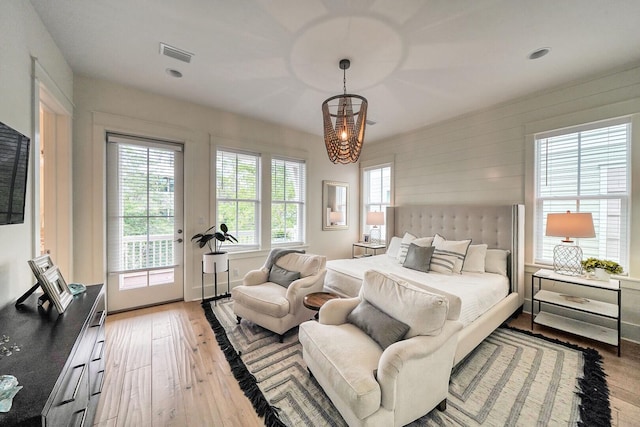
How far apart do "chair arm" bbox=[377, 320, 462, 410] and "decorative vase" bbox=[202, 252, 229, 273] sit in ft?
8.86

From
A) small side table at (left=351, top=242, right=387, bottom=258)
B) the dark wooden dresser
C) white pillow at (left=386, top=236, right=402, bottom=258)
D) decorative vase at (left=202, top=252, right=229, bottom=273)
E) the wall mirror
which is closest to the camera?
the dark wooden dresser

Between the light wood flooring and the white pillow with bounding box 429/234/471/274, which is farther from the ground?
the white pillow with bounding box 429/234/471/274

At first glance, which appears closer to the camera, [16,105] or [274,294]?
[16,105]

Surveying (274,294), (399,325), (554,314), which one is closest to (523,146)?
(554,314)

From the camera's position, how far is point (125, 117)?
3115 mm

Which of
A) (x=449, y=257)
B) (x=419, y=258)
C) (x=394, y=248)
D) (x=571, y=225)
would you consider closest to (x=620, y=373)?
(x=571, y=225)

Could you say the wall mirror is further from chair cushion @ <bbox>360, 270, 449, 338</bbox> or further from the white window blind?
chair cushion @ <bbox>360, 270, 449, 338</bbox>

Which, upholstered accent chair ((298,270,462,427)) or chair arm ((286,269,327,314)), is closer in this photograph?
upholstered accent chair ((298,270,462,427))

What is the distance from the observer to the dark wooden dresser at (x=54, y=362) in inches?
31.8

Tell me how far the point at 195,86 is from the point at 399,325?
3.46 meters

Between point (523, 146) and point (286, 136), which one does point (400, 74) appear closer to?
point (523, 146)

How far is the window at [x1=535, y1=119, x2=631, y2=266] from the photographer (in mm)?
2652

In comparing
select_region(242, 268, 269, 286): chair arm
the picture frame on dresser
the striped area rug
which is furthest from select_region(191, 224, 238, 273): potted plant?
the picture frame on dresser

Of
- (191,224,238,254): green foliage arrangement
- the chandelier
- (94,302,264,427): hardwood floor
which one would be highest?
the chandelier
